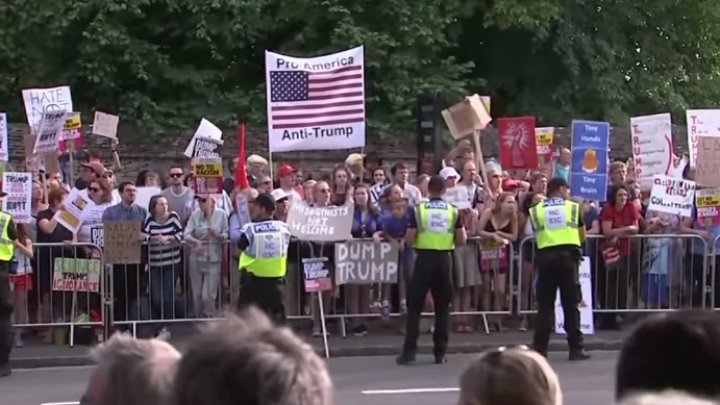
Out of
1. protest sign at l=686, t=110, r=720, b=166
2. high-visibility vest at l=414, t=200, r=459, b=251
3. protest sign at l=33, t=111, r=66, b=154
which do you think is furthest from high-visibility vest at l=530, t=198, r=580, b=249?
protest sign at l=33, t=111, r=66, b=154

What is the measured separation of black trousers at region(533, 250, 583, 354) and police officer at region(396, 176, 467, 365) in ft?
2.69

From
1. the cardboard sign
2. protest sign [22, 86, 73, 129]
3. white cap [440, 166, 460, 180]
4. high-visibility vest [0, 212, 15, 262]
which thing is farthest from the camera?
protest sign [22, 86, 73, 129]

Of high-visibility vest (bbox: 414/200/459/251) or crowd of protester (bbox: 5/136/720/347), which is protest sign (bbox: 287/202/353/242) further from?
high-visibility vest (bbox: 414/200/459/251)

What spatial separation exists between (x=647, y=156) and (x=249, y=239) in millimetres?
5669

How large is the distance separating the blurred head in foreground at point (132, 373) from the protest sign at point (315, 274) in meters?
9.88

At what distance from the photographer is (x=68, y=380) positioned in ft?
36.9

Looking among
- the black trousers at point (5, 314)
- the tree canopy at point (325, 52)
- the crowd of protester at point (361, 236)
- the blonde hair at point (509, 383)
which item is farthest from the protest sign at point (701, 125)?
the blonde hair at point (509, 383)

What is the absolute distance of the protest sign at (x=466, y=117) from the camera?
15.3m

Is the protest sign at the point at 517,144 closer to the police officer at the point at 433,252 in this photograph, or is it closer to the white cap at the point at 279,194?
the white cap at the point at 279,194

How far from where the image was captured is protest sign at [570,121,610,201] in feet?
44.8

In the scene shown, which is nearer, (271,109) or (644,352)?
(644,352)

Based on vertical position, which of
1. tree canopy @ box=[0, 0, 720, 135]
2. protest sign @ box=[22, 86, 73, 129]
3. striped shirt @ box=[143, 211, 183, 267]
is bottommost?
striped shirt @ box=[143, 211, 183, 267]

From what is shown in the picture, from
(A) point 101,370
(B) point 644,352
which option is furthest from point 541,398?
(A) point 101,370

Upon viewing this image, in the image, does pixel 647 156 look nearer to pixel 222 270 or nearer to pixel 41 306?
pixel 222 270
